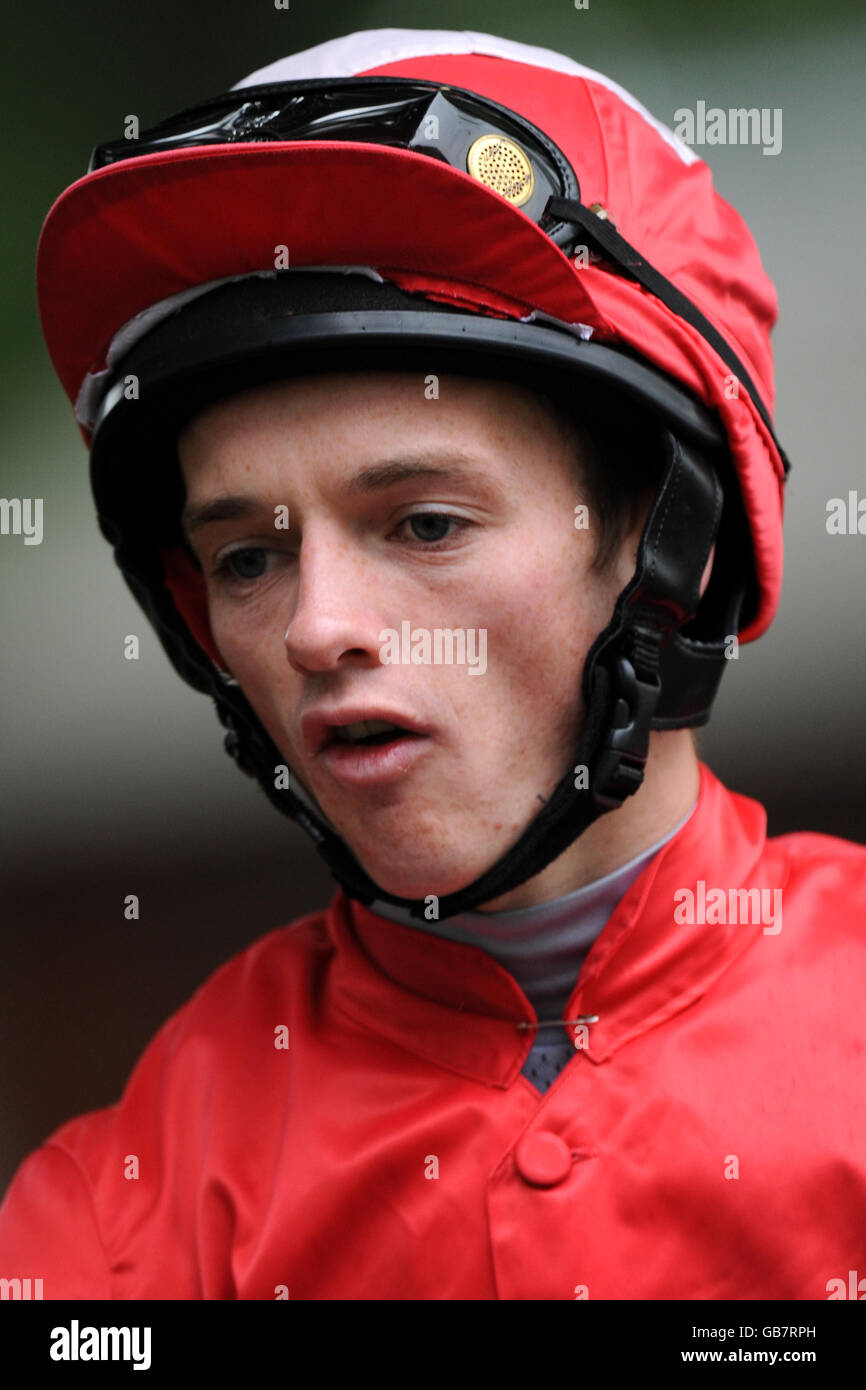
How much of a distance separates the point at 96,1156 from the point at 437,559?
849 mm

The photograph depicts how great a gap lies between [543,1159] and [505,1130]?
0.21 feet

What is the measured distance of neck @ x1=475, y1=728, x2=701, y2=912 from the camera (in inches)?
56.9

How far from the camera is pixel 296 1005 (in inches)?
61.4

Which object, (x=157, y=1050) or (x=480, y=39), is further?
(x=157, y=1050)

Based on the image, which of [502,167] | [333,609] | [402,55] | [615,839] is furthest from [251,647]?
[402,55]

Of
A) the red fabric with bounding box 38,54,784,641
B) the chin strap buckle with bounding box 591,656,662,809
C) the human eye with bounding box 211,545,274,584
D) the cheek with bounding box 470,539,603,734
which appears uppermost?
the red fabric with bounding box 38,54,784,641

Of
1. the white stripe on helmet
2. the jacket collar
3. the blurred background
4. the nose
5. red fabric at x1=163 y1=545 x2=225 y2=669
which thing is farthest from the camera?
the blurred background

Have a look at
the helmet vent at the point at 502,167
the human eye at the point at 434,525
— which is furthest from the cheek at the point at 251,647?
the helmet vent at the point at 502,167

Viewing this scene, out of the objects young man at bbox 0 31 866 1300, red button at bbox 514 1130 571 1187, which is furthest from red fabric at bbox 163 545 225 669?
red button at bbox 514 1130 571 1187

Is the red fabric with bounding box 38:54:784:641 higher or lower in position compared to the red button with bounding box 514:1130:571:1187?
higher

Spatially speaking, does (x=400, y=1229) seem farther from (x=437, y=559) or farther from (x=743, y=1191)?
(x=437, y=559)

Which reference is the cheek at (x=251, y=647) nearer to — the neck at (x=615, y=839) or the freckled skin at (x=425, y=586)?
the freckled skin at (x=425, y=586)

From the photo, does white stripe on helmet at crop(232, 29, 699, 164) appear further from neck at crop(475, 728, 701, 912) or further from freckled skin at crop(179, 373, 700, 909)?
neck at crop(475, 728, 701, 912)

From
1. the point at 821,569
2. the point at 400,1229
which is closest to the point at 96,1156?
the point at 400,1229
